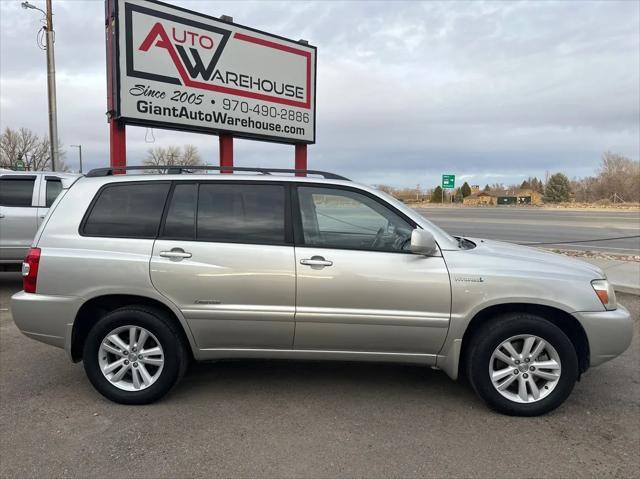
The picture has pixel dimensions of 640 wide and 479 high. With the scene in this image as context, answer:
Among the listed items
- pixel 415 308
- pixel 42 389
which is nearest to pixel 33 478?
pixel 42 389

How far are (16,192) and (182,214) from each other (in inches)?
218

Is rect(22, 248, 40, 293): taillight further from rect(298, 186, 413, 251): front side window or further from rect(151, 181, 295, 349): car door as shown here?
rect(298, 186, 413, 251): front side window

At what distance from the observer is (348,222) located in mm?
3805

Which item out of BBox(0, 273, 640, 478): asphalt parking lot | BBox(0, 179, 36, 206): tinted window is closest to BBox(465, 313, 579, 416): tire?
BBox(0, 273, 640, 478): asphalt parking lot

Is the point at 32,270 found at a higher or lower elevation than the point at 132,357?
higher

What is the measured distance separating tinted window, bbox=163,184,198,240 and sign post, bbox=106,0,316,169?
5479 mm

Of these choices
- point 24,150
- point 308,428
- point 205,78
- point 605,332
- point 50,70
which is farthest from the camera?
point 24,150

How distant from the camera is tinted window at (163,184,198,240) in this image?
3.63 metres

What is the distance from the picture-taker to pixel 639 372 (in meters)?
4.34

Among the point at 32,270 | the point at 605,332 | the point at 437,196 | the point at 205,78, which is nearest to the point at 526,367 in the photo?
the point at 605,332

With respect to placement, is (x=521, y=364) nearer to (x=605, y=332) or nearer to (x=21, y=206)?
(x=605, y=332)

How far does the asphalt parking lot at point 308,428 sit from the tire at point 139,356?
5.6 inches

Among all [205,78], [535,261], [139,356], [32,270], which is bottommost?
[139,356]

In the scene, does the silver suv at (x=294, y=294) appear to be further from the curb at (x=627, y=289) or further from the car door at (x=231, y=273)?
the curb at (x=627, y=289)
